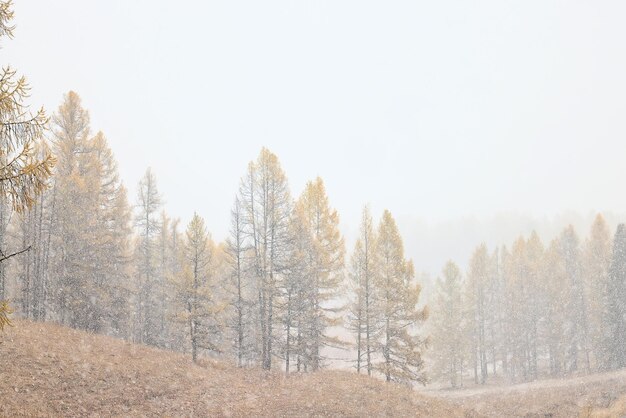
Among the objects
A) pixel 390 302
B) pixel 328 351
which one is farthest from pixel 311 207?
pixel 328 351

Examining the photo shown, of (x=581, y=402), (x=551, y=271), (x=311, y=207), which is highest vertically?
(x=311, y=207)

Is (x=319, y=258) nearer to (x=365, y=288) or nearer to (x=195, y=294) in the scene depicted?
(x=365, y=288)

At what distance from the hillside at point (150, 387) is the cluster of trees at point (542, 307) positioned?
2462 centimetres

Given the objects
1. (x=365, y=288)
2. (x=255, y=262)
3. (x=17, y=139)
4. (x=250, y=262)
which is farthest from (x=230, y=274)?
(x=17, y=139)

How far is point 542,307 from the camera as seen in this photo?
47.8 meters

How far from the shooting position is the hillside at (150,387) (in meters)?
15.2

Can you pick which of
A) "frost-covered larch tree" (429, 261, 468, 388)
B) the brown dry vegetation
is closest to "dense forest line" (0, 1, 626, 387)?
the brown dry vegetation

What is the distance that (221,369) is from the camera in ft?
80.5

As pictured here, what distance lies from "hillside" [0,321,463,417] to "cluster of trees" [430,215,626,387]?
80.8ft

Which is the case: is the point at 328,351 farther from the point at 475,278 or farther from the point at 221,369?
the point at 221,369

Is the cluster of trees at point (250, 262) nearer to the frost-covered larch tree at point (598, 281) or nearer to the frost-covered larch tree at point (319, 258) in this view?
the frost-covered larch tree at point (319, 258)

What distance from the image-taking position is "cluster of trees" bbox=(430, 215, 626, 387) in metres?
43.0

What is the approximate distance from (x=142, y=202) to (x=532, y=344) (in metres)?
44.4

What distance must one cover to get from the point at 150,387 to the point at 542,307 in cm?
4600
